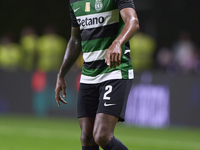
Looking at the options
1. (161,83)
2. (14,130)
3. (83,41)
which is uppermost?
(83,41)

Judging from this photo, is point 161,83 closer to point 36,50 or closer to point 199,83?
point 199,83

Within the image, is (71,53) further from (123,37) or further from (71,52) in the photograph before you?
(123,37)

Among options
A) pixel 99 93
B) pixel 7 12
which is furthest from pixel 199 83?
pixel 7 12

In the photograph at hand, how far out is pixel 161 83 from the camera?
12.1 meters

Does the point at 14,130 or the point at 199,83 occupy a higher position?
the point at 199,83

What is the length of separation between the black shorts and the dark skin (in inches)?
2.5

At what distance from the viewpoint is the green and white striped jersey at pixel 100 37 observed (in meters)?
5.70

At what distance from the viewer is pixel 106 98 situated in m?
5.63

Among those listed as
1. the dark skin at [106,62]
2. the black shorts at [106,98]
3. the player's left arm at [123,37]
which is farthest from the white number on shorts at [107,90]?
the player's left arm at [123,37]

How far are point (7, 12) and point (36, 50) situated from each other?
586cm

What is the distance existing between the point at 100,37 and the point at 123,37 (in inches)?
25.0

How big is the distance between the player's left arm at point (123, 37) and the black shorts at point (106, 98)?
65 centimetres

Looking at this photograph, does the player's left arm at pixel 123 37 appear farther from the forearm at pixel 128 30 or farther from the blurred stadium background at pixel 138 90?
the blurred stadium background at pixel 138 90

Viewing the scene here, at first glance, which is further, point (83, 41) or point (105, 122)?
point (83, 41)
